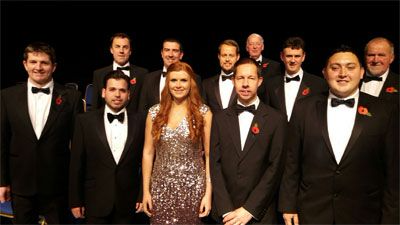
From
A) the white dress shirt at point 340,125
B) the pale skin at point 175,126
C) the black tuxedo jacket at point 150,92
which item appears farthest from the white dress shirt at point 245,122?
the black tuxedo jacket at point 150,92

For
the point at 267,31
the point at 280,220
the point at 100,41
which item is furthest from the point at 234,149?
the point at 100,41

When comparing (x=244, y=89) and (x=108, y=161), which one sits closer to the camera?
(x=244, y=89)

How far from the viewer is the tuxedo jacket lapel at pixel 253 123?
3.00m

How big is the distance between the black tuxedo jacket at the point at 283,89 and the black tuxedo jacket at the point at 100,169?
1384 mm

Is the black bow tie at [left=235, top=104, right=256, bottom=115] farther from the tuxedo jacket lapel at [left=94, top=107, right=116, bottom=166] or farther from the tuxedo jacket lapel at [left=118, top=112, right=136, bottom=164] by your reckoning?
the tuxedo jacket lapel at [left=94, top=107, right=116, bottom=166]

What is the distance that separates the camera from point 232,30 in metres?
6.64

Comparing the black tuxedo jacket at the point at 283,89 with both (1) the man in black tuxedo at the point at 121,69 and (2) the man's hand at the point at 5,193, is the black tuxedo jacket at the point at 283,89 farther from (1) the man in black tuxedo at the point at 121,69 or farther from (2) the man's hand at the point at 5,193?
(2) the man's hand at the point at 5,193

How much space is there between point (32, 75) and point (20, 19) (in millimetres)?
3726

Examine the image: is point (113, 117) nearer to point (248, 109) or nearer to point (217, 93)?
point (248, 109)

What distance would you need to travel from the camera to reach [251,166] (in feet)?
9.83

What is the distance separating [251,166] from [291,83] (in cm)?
145

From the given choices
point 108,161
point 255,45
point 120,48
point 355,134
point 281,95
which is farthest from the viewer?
point 255,45

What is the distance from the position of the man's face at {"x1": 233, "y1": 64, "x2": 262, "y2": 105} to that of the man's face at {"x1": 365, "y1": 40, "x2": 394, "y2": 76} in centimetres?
141

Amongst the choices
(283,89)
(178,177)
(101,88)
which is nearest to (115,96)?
(178,177)
